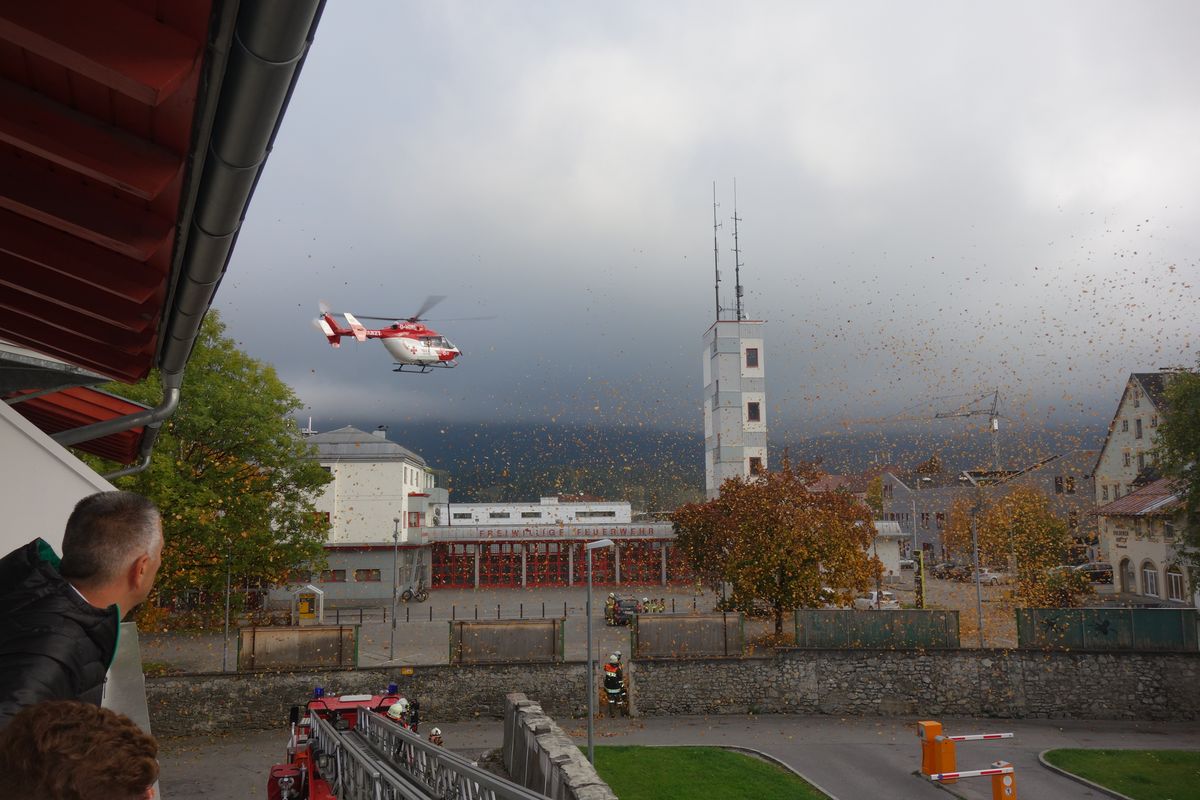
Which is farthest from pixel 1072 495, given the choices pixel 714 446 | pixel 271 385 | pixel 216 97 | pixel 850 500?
pixel 216 97

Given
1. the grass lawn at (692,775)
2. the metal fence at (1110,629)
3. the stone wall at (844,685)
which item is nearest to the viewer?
the grass lawn at (692,775)

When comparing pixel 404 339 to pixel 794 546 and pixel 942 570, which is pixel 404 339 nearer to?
pixel 794 546

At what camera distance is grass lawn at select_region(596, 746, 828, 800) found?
16.0m

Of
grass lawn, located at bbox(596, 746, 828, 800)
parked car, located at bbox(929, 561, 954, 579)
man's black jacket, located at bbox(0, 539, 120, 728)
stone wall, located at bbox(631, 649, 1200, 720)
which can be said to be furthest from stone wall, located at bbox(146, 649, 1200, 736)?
parked car, located at bbox(929, 561, 954, 579)

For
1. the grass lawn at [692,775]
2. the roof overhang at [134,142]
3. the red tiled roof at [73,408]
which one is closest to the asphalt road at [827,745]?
the grass lawn at [692,775]

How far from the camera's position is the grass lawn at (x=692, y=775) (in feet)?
52.4

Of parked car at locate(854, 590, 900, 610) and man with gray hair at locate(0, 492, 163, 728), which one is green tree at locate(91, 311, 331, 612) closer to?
man with gray hair at locate(0, 492, 163, 728)

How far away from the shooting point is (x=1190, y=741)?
2041 cm

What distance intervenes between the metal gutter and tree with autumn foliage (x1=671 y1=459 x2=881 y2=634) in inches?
980

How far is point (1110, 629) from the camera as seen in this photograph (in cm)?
2266

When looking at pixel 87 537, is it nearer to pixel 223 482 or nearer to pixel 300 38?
pixel 300 38

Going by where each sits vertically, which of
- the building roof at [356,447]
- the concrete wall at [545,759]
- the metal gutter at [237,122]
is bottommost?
the concrete wall at [545,759]

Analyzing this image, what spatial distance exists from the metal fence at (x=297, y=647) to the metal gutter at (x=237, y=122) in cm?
2011

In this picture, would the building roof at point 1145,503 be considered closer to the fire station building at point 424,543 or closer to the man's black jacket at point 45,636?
the fire station building at point 424,543
